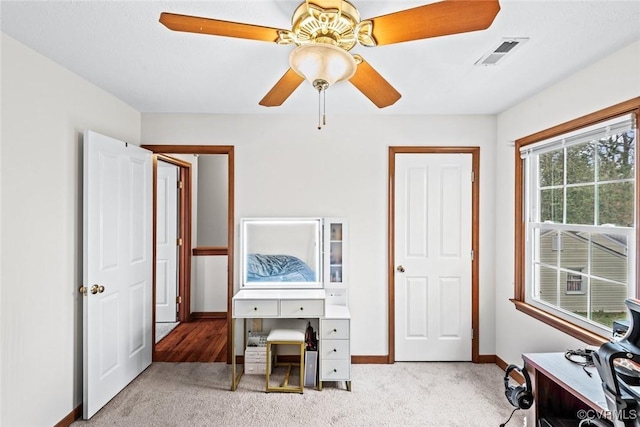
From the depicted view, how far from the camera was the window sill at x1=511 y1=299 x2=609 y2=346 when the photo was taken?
6.76ft

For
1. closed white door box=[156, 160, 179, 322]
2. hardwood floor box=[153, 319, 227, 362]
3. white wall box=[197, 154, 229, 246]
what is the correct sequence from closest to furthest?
hardwood floor box=[153, 319, 227, 362], closed white door box=[156, 160, 179, 322], white wall box=[197, 154, 229, 246]

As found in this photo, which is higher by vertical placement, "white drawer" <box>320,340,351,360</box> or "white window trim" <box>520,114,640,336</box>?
"white window trim" <box>520,114,640,336</box>

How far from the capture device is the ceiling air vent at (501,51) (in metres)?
1.82

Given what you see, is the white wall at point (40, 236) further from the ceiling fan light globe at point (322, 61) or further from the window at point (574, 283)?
the window at point (574, 283)

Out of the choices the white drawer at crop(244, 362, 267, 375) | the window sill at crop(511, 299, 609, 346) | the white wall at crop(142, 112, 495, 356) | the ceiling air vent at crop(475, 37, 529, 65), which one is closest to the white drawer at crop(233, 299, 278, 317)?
the white drawer at crop(244, 362, 267, 375)

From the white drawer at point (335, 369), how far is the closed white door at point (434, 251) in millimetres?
711

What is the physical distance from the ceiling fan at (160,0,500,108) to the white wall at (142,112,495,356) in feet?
5.83

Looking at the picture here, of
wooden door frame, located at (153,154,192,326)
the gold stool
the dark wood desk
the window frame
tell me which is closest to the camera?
the dark wood desk

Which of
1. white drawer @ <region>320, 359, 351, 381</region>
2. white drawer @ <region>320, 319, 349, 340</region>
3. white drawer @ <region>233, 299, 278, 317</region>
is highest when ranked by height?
white drawer @ <region>233, 299, 278, 317</region>

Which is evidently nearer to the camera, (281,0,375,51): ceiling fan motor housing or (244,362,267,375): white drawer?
(281,0,375,51): ceiling fan motor housing

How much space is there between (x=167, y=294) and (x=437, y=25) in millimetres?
4315

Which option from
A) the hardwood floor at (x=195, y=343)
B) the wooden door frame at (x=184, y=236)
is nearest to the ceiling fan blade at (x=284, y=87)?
the hardwood floor at (x=195, y=343)

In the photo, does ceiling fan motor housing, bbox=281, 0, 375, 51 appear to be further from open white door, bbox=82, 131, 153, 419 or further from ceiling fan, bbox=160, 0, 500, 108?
open white door, bbox=82, 131, 153, 419

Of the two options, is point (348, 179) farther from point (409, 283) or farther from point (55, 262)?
point (55, 262)
